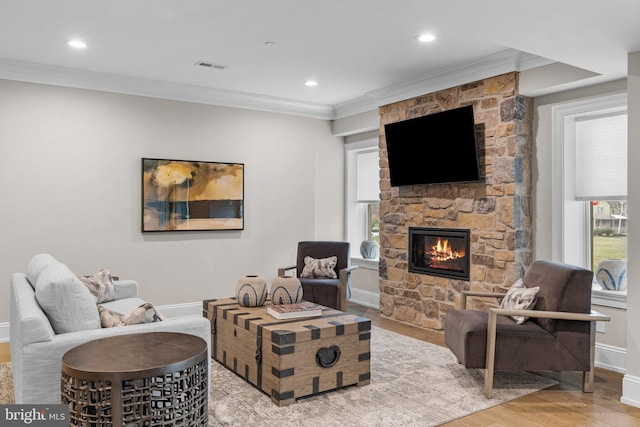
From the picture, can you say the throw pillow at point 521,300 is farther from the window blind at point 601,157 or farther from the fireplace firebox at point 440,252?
the window blind at point 601,157

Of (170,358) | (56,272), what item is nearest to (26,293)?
(56,272)

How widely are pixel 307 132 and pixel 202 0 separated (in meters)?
3.35

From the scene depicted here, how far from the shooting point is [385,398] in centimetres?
326

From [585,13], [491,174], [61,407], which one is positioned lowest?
[61,407]

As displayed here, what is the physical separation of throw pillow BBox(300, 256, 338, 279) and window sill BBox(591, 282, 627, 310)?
2.58 meters

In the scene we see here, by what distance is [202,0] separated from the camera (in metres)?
3.26

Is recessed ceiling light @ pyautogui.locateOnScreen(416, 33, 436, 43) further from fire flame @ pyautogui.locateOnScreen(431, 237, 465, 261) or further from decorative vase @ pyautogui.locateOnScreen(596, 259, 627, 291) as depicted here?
decorative vase @ pyautogui.locateOnScreen(596, 259, 627, 291)

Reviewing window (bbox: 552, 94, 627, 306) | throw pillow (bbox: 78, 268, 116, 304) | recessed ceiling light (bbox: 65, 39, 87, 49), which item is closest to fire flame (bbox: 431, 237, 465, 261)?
window (bbox: 552, 94, 627, 306)

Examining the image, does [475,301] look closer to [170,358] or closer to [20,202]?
[170,358]

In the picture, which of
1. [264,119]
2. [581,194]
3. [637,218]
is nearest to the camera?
[637,218]

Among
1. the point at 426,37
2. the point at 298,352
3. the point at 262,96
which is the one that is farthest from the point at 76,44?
the point at 298,352

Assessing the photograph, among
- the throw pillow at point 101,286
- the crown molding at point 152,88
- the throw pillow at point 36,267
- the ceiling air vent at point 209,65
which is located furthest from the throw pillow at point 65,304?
the crown molding at point 152,88

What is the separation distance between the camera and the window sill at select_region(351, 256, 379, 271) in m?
6.34

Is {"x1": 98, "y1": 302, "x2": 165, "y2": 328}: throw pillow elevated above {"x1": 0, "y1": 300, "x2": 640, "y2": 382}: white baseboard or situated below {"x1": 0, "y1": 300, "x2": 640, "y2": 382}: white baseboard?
above
